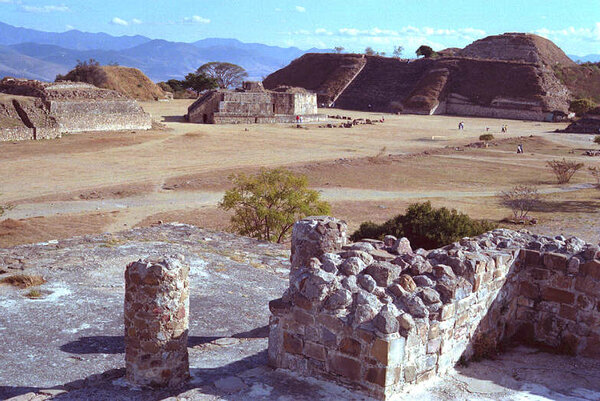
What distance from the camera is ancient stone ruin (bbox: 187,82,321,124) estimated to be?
46625mm

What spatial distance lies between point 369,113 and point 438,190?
42282 millimetres

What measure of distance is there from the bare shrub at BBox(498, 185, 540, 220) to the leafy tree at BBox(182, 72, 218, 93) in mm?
56067

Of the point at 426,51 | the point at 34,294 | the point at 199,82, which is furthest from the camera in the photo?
the point at 426,51

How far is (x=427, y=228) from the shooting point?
15031 millimetres

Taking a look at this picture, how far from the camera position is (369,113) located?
65.7m

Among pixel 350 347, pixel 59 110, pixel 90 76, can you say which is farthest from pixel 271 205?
pixel 90 76

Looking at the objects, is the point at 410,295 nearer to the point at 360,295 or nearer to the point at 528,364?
the point at 360,295

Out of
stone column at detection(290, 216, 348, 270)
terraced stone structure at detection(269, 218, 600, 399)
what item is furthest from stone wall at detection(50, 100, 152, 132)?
terraced stone structure at detection(269, 218, 600, 399)

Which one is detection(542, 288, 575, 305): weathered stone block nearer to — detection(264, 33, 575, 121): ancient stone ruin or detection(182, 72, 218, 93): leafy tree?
detection(264, 33, 575, 121): ancient stone ruin

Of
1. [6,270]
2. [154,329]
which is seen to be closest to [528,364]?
[154,329]

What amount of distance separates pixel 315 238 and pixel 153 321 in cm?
267

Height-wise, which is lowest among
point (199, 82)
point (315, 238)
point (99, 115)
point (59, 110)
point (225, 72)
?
point (315, 238)

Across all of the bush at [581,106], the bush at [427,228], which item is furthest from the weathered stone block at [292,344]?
the bush at [581,106]

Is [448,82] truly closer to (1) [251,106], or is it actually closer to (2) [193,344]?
(1) [251,106]
